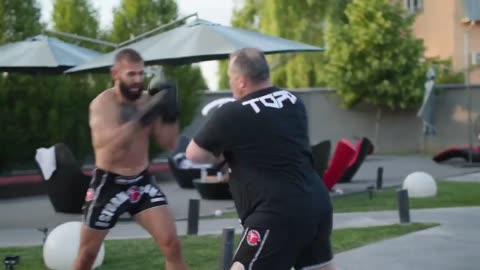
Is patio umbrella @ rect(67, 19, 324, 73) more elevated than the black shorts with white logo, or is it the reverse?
patio umbrella @ rect(67, 19, 324, 73)

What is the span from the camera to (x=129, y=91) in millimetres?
6125

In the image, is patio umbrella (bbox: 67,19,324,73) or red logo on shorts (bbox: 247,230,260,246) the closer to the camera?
red logo on shorts (bbox: 247,230,260,246)

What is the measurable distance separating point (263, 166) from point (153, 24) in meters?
17.3

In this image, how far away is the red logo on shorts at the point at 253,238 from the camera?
450 cm

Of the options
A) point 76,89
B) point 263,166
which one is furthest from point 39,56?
point 263,166

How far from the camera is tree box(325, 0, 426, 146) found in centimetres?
3109

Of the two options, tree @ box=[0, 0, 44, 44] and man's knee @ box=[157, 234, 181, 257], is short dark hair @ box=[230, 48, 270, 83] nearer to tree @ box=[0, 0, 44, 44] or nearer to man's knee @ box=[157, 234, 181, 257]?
man's knee @ box=[157, 234, 181, 257]

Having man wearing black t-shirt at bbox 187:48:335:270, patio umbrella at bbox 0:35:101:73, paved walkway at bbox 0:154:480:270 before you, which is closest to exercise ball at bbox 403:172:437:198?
paved walkway at bbox 0:154:480:270

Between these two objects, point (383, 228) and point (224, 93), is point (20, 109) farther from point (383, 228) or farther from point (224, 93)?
point (224, 93)

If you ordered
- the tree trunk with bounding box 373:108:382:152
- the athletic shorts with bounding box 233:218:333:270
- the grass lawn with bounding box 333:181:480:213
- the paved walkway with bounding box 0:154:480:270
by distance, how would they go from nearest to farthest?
the athletic shorts with bounding box 233:218:333:270 < the paved walkway with bounding box 0:154:480:270 < the grass lawn with bounding box 333:181:480:213 < the tree trunk with bounding box 373:108:382:152

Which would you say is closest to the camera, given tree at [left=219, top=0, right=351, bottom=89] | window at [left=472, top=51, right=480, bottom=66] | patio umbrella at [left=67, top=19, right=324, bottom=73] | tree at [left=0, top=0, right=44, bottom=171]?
patio umbrella at [left=67, top=19, right=324, bottom=73]

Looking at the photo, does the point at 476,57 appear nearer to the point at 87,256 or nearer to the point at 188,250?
the point at 188,250

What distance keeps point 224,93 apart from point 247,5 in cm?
1092

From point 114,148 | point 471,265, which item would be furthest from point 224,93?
point 114,148
